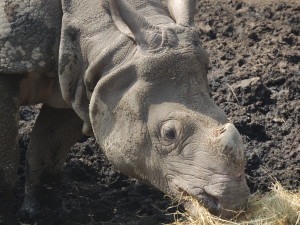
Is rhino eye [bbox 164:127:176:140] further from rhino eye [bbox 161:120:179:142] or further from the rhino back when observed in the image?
the rhino back

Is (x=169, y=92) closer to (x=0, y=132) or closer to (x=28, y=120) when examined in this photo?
(x=0, y=132)

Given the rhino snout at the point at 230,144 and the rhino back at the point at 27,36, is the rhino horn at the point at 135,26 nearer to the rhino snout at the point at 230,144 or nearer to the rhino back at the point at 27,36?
the rhino back at the point at 27,36

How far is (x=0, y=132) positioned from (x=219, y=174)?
5.11 feet

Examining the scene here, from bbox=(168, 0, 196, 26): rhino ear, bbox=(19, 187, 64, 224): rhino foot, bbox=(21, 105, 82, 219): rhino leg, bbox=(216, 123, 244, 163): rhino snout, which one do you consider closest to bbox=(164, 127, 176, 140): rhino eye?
bbox=(216, 123, 244, 163): rhino snout

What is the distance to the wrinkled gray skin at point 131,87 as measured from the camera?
513 cm

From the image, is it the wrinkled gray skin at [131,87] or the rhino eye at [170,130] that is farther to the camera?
the rhino eye at [170,130]

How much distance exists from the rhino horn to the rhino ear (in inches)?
8.7

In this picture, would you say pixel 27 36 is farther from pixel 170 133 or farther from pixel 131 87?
pixel 170 133

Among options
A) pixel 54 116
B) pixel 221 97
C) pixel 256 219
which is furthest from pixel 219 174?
pixel 221 97

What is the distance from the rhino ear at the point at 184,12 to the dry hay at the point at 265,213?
1.15 metres

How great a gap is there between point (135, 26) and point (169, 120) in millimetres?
624

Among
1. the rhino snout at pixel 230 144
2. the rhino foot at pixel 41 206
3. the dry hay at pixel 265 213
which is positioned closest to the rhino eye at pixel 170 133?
the rhino snout at pixel 230 144

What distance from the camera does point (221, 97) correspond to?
7.82 meters

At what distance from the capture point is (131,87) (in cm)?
538
